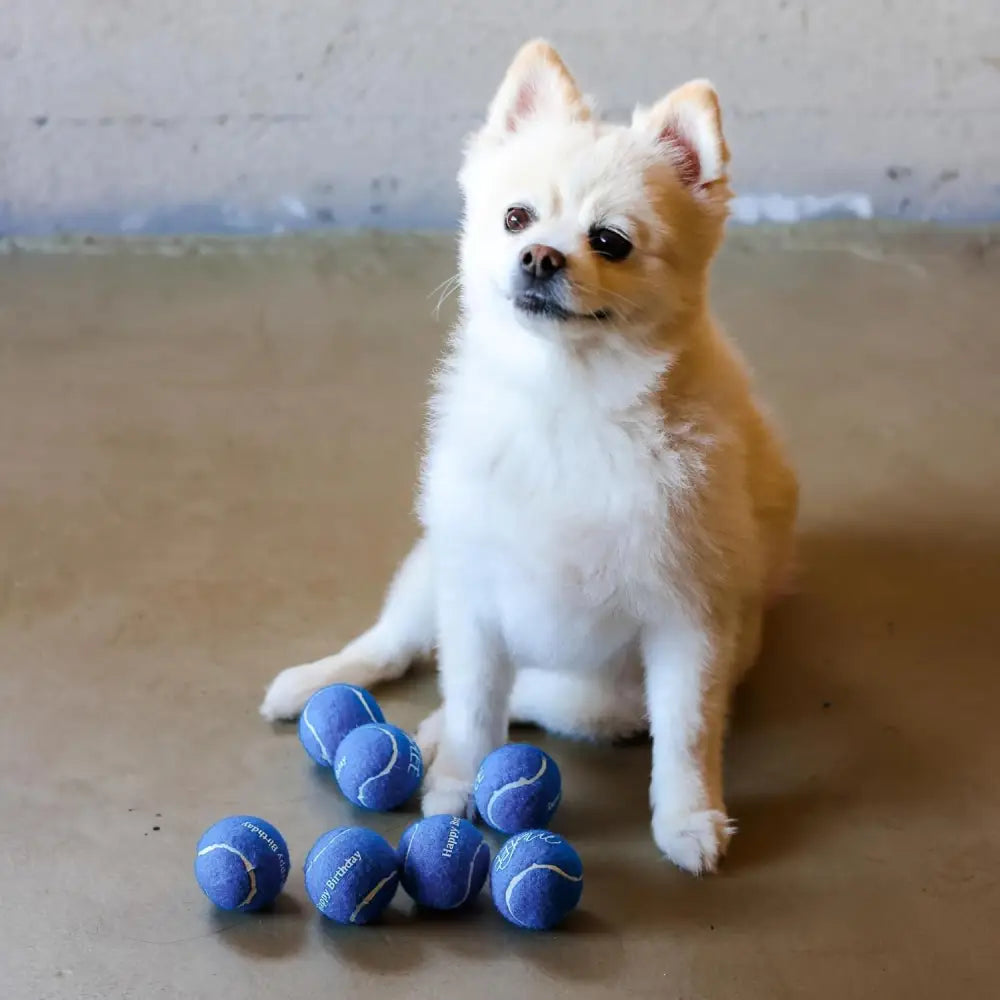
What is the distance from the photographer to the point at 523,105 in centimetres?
199

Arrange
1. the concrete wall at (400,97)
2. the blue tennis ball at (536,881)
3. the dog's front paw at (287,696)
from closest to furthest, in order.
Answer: the blue tennis ball at (536,881) < the dog's front paw at (287,696) < the concrete wall at (400,97)

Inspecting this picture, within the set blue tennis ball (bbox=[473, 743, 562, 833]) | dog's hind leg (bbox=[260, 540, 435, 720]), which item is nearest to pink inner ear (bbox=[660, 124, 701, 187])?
dog's hind leg (bbox=[260, 540, 435, 720])

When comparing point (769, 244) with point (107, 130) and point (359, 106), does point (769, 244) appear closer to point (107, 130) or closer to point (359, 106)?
point (359, 106)

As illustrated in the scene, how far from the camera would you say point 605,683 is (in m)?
2.14

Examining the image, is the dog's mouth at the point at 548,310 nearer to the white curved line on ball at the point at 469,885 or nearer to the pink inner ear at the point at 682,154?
the pink inner ear at the point at 682,154

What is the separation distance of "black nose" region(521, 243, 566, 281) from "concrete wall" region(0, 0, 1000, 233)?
9.20ft

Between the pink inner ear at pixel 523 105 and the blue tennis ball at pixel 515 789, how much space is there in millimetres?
963

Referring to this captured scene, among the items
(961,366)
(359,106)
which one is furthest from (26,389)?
(961,366)

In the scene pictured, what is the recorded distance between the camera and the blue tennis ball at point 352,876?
68.2 inches

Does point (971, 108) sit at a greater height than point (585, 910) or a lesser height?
greater

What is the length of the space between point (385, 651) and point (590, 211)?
931mm

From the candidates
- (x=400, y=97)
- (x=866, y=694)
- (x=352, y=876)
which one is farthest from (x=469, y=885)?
(x=400, y=97)

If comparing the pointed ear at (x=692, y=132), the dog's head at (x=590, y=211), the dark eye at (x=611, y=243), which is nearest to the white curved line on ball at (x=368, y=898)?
the dog's head at (x=590, y=211)

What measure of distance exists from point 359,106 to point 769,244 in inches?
58.3
